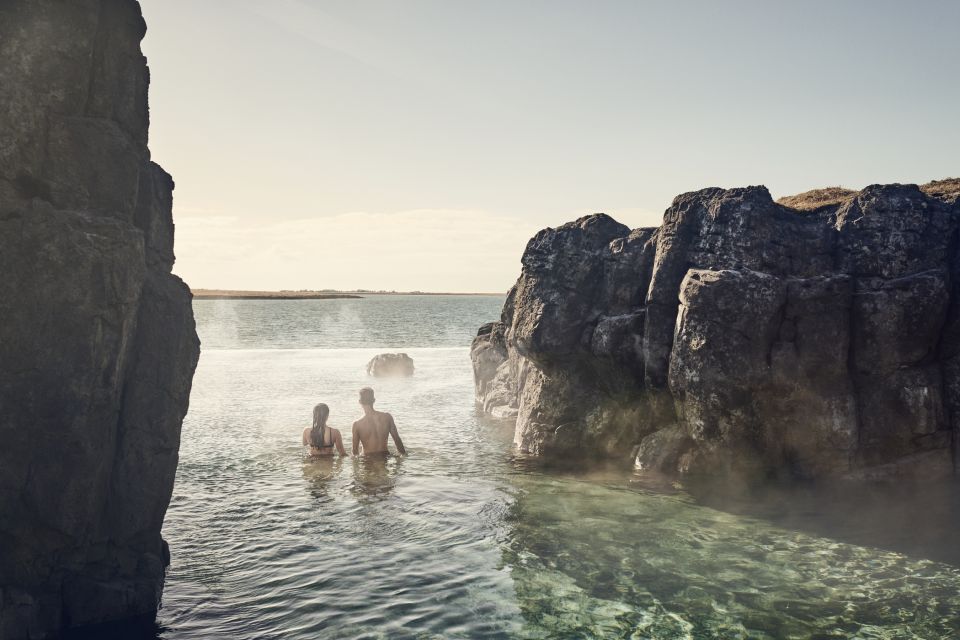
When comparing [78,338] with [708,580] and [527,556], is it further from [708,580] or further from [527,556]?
[708,580]

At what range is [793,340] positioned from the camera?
15695mm

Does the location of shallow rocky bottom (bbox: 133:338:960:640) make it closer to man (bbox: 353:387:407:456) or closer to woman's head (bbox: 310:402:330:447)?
man (bbox: 353:387:407:456)

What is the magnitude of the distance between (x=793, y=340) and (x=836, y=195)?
985 centimetres

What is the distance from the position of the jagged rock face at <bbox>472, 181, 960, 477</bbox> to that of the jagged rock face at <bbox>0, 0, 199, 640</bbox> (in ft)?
39.3

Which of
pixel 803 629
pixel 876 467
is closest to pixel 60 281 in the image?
pixel 803 629

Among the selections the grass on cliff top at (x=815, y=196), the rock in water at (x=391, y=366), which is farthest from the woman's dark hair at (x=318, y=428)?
the rock in water at (x=391, y=366)

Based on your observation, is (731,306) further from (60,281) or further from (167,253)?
(60,281)

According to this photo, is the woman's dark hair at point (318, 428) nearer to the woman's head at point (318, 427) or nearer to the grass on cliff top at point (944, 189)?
the woman's head at point (318, 427)

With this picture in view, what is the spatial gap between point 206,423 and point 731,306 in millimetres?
19450

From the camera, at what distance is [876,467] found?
15344 mm

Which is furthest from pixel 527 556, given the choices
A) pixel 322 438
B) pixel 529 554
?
pixel 322 438

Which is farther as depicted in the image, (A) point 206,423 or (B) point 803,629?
(A) point 206,423

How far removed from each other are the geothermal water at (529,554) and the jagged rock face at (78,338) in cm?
155

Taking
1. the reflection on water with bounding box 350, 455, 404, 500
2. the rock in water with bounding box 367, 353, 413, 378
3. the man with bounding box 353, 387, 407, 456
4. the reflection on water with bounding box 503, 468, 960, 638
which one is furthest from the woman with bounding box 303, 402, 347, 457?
the rock in water with bounding box 367, 353, 413, 378
